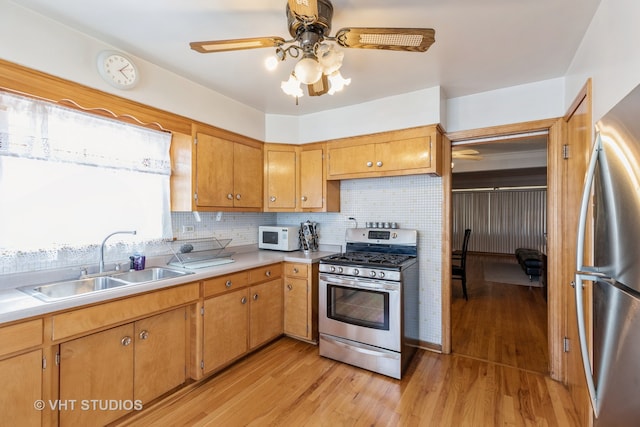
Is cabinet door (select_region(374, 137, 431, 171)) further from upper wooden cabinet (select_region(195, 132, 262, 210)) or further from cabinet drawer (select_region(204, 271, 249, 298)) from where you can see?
cabinet drawer (select_region(204, 271, 249, 298))

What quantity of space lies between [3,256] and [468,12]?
9.91 ft

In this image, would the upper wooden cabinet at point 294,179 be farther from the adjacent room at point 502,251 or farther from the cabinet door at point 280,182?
the adjacent room at point 502,251

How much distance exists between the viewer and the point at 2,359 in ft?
4.27

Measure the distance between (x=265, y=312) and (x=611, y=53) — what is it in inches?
114

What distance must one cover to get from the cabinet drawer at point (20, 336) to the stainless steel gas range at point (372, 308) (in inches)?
74.6

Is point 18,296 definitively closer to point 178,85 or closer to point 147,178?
point 147,178

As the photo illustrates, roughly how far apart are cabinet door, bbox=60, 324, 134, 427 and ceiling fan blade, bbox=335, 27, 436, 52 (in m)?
2.10

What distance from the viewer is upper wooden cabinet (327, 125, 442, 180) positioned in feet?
8.32

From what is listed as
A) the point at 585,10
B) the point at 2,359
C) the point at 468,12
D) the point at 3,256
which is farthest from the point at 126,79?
the point at 585,10

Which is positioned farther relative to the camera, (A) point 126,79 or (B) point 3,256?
(A) point 126,79

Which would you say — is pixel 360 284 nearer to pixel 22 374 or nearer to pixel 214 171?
pixel 214 171

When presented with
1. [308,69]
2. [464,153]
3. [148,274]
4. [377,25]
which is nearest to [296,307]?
[148,274]

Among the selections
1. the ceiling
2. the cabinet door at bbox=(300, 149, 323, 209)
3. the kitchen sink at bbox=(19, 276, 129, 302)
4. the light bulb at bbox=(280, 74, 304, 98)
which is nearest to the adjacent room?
the ceiling

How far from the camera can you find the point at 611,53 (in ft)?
4.38
